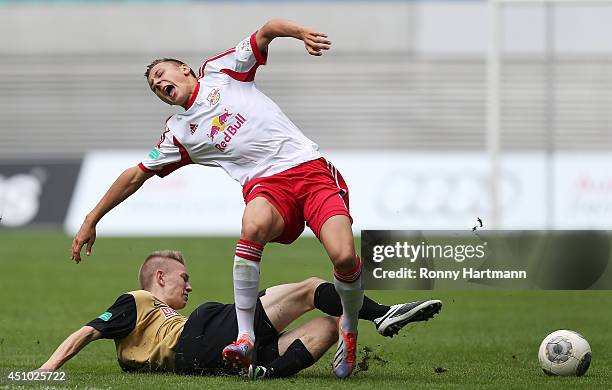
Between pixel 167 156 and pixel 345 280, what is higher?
pixel 167 156

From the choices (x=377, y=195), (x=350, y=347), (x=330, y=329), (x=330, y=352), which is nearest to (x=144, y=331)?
(x=330, y=329)

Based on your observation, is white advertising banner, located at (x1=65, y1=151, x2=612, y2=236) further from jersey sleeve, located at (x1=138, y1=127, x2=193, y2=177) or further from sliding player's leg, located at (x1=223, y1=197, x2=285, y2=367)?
sliding player's leg, located at (x1=223, y1=197, x2=285, y2=367)

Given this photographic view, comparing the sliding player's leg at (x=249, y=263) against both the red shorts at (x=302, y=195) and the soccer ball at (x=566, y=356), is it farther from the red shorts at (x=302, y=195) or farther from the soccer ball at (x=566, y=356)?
the soccer ball at (x=566, y=356)

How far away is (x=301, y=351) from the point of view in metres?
6.50

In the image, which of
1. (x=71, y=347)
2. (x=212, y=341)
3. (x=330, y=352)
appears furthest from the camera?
(x=330, y=352)

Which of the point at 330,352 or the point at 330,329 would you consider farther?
the point at 330,352

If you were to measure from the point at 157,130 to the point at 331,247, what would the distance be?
25865mm

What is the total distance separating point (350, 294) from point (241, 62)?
1679 millimetres

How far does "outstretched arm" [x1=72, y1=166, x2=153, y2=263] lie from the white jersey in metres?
0.08

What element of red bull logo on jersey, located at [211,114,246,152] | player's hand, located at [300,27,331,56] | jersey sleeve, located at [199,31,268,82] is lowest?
red bull logo on jersey, located at [211,114,246,152]

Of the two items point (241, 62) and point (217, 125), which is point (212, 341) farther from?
point (241, 62)

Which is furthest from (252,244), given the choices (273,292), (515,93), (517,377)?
(515,93)

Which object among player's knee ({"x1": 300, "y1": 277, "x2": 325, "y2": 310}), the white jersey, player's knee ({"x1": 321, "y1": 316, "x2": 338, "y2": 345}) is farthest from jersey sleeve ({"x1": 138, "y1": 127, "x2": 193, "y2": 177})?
player's knee ({"x1": 321, "y1": 316, "x2": 338, "y2": 345})

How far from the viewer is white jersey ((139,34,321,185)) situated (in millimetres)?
7102
